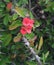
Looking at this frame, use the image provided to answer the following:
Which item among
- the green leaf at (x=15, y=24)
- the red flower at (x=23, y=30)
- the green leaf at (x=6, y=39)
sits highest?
the green leaf at (x=15, y=24)

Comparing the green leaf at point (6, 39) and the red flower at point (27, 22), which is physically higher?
the red flower at point (27, 22)

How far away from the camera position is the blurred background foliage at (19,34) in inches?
57.1

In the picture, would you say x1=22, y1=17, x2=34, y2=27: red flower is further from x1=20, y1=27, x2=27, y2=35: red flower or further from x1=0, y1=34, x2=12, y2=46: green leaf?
x1=0, y1=34, x2=12, y2=46: green leaf

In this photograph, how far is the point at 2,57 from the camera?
1567mm

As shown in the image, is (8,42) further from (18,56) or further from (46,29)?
(46,29)

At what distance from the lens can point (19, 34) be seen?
1.43m

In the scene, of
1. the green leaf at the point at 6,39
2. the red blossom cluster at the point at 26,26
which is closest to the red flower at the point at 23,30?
the red blossom cluster at the point at 26,26

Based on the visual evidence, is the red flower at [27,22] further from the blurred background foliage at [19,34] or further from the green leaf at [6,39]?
the green leaf at [6,39]

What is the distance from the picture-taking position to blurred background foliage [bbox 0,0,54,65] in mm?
1449

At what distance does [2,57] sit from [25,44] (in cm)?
20

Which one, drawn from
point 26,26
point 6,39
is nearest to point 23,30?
point 26,26

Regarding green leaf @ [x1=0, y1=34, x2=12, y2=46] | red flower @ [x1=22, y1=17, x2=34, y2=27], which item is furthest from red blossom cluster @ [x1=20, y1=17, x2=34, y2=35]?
green leaf @ [x1=0, y1=34, x2=12, y2=46]

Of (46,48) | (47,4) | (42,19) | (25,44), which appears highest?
(47,4)

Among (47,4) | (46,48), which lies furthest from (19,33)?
(46,48)
